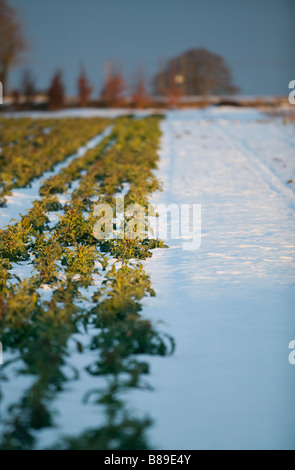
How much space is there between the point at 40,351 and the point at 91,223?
168 inches

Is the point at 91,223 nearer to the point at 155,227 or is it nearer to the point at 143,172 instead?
the point at 155,227

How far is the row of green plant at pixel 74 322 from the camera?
3.41m

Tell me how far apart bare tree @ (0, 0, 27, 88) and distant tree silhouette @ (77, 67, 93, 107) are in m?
6.84

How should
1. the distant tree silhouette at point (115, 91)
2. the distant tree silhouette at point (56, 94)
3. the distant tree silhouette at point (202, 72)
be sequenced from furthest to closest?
1. the distant tree silhouette at point (202, 72)
2. the distant tree silhouette at point (115, 91)
3. the distant tree silhouette at point (56, 94)

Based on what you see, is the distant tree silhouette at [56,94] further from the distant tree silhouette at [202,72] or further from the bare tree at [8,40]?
the distant tree silhouette at [202,72]

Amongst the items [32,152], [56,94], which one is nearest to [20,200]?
[32,152]

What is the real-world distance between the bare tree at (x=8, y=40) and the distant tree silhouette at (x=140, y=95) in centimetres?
1302

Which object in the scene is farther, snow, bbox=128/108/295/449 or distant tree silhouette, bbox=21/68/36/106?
distant tree silhouette, bbox=21/68/36/106

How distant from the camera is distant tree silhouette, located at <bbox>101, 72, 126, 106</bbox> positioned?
5178cm

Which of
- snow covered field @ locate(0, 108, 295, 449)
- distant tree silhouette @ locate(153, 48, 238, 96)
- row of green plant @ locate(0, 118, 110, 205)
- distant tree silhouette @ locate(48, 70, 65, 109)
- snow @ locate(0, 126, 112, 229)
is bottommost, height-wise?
snow covered field @ locate(0, 108, 295, 449)

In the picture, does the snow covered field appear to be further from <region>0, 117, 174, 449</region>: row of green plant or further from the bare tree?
the bare tree

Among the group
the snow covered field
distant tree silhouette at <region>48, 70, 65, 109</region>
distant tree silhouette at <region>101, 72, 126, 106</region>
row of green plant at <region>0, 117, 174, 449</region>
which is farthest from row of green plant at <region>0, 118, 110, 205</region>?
distant tree silhouette at <region>101, 72, 126, 106</region>

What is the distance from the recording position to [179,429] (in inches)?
135

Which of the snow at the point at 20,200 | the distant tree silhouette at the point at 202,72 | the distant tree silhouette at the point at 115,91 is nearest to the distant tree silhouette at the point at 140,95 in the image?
the distant tree silhouette at the point at 115,91
